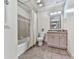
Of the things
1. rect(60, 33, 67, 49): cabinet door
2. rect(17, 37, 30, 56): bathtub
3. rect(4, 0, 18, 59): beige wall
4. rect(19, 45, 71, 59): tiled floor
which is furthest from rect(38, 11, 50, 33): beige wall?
rect(4, 0, 18, 59): beige wall

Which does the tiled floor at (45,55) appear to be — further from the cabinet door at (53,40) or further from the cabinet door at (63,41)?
the cabinet door at (53,40)

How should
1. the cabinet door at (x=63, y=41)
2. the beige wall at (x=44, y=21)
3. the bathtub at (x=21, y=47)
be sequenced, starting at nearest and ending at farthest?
the bathtub at (x=21, y=47)
the cabinet door at (x=63, y=41)
the beige wall at (x=44, y=21)

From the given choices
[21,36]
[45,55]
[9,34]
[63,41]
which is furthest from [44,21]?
[9,34]

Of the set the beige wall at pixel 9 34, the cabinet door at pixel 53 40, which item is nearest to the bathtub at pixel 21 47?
the beige wall at pixel 9 34

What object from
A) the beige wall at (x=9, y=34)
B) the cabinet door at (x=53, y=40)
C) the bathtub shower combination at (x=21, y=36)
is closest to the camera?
the beige wall at (x=9, y=34)

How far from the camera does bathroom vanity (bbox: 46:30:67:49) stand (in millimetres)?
3836

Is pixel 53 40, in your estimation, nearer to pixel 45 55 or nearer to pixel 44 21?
pixel 45 55

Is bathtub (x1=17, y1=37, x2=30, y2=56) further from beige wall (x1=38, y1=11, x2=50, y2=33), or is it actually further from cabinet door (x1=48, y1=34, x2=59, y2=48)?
beige wall (x1=38, y1=11, x2=50, y2=33)

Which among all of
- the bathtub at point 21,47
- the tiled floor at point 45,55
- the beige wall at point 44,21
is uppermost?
the beige wall at point 44,21

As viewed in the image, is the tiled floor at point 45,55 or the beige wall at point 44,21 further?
the beige wall at point 44,21

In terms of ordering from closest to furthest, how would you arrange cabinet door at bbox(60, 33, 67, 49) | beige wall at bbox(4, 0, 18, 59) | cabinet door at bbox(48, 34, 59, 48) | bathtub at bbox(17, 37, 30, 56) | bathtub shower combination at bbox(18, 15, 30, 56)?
beige wall at bbox(4, 0, 18, 59) → bathtub at bbox(17, 37, 30, 56) → bathtub shower combination at bbox(18, 15, 30, 56) → cabinet door at bbox(60, 33, 67, 49) → cabinet door at bbox(48, 34, 59, 48)

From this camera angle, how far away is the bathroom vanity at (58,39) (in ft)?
12.6
